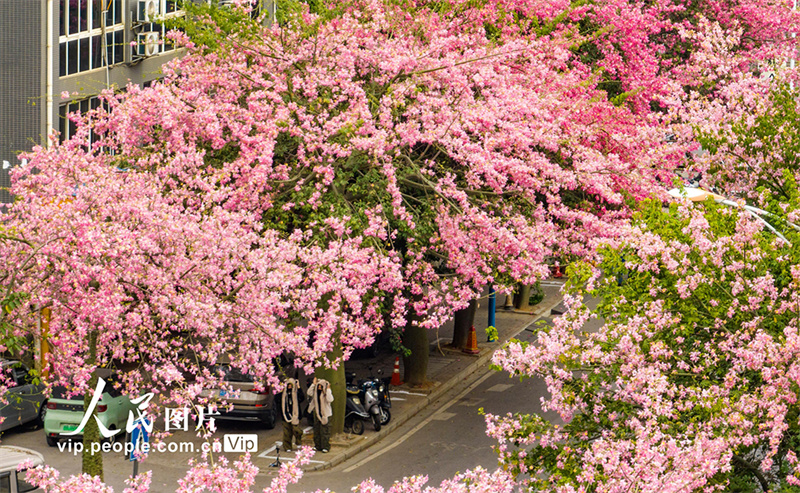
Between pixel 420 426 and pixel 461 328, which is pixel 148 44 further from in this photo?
pixel 420 426

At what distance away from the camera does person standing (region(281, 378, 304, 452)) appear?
69.9 feet

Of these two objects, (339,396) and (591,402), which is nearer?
(591,402)

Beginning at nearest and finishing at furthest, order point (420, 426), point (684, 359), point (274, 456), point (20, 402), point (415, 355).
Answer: point (684, 359)
point (274, 456)
point (20, 402)
point (420, 426)
point (415, 355)

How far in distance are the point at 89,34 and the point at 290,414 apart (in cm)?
1516

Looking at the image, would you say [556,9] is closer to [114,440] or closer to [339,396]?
[339,396]

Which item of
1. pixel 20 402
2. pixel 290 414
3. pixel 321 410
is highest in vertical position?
pixel 321 410

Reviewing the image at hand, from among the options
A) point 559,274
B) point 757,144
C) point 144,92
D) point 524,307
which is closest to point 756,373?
point 757,144

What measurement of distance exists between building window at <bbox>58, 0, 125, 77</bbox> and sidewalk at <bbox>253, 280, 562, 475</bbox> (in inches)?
470

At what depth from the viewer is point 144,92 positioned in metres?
20.0

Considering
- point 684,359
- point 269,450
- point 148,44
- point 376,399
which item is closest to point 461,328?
point 376,399

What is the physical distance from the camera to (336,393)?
73.2 ft

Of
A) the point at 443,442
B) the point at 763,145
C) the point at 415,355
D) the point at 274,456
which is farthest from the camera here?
the point at 415,355

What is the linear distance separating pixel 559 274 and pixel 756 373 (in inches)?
1059

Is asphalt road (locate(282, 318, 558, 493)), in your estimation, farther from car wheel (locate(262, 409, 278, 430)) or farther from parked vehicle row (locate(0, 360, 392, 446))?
car wheel (locate(262, 409, 278, 430))
